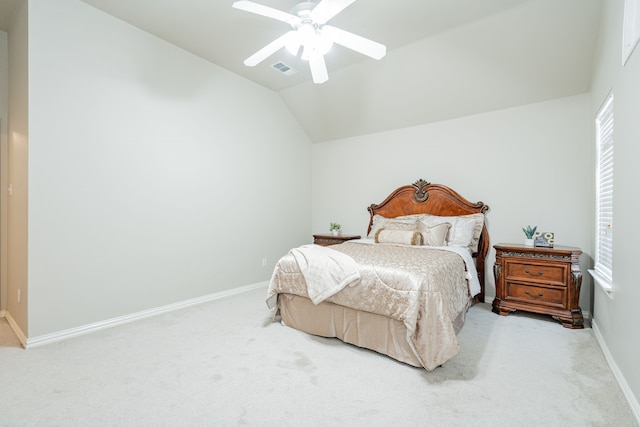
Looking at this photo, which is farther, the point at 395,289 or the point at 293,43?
the point at 293,43

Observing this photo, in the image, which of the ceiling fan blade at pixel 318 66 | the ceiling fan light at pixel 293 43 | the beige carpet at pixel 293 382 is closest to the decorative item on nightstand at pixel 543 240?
the beige carpet at pixel 293 382

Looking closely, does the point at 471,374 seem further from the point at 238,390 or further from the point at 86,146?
the point at 86,146

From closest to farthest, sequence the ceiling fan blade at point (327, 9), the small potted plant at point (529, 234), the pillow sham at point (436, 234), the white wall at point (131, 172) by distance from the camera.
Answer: the ceiling fan blade at point (327, 9)
the white wall at point (131, 172)
the small potted plant at point (529, 234)
the pillow sham at point (436, 234)

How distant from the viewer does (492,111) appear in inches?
150

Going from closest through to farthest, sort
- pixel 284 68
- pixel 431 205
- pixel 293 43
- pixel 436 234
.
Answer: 1. pixel 293 43
2. pixel 436 234
3. pixel 284 68
4. pixel 431 205

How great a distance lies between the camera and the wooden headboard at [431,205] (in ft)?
12.5

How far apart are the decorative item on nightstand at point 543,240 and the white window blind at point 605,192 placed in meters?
0.41

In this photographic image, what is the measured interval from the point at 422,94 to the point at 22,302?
476 centimetres

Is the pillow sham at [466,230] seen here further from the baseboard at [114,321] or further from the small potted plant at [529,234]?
the baseboard at [114,321]

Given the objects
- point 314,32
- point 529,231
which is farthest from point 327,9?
point 529,231

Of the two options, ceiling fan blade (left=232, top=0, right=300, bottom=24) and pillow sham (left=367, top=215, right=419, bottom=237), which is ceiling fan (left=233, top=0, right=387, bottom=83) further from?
pillow sham (left=367, top=215, right=419, bottom=237)

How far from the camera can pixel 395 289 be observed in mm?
2229

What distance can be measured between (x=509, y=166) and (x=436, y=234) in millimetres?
1239

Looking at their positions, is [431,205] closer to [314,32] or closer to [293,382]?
[314,32]
